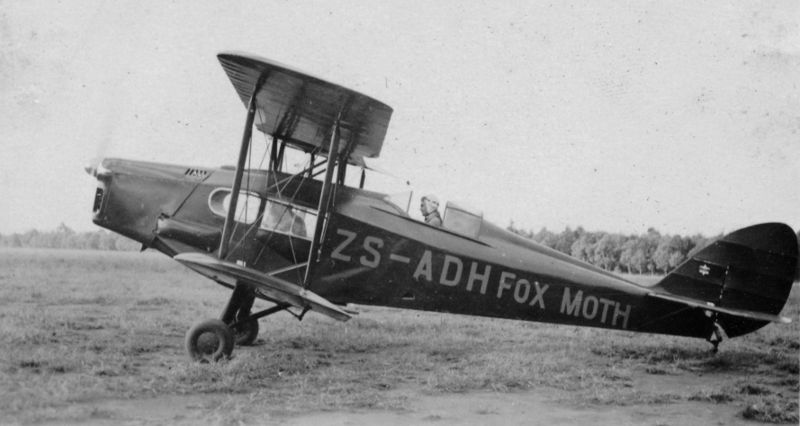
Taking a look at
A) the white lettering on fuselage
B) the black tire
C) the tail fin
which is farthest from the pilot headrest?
the tail fin

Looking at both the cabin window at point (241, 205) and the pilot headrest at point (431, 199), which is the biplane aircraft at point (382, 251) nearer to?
the cabin window at point (241, 205)

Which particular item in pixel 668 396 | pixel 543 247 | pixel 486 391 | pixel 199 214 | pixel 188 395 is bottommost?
pixel 188 395

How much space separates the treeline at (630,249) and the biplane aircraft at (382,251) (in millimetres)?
39818

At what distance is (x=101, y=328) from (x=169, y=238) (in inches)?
92.8

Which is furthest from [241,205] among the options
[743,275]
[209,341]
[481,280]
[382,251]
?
[743,275]

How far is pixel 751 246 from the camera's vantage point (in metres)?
6.41

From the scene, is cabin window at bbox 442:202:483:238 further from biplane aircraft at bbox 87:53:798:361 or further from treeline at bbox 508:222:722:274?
treeline at bbox 508:222:722:274

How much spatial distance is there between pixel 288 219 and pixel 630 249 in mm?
48419

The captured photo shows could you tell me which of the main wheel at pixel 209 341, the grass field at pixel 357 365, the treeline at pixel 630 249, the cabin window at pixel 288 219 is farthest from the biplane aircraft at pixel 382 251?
the treeline at pixel 630 249

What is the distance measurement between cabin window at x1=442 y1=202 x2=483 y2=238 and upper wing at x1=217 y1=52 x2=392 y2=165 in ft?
3.62

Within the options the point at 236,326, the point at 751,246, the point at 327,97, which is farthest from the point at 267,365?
the point at 751,246

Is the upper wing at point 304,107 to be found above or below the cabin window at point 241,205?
above

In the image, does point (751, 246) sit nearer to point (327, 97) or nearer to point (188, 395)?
point (327, 97)

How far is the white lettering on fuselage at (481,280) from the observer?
6.13 metres
